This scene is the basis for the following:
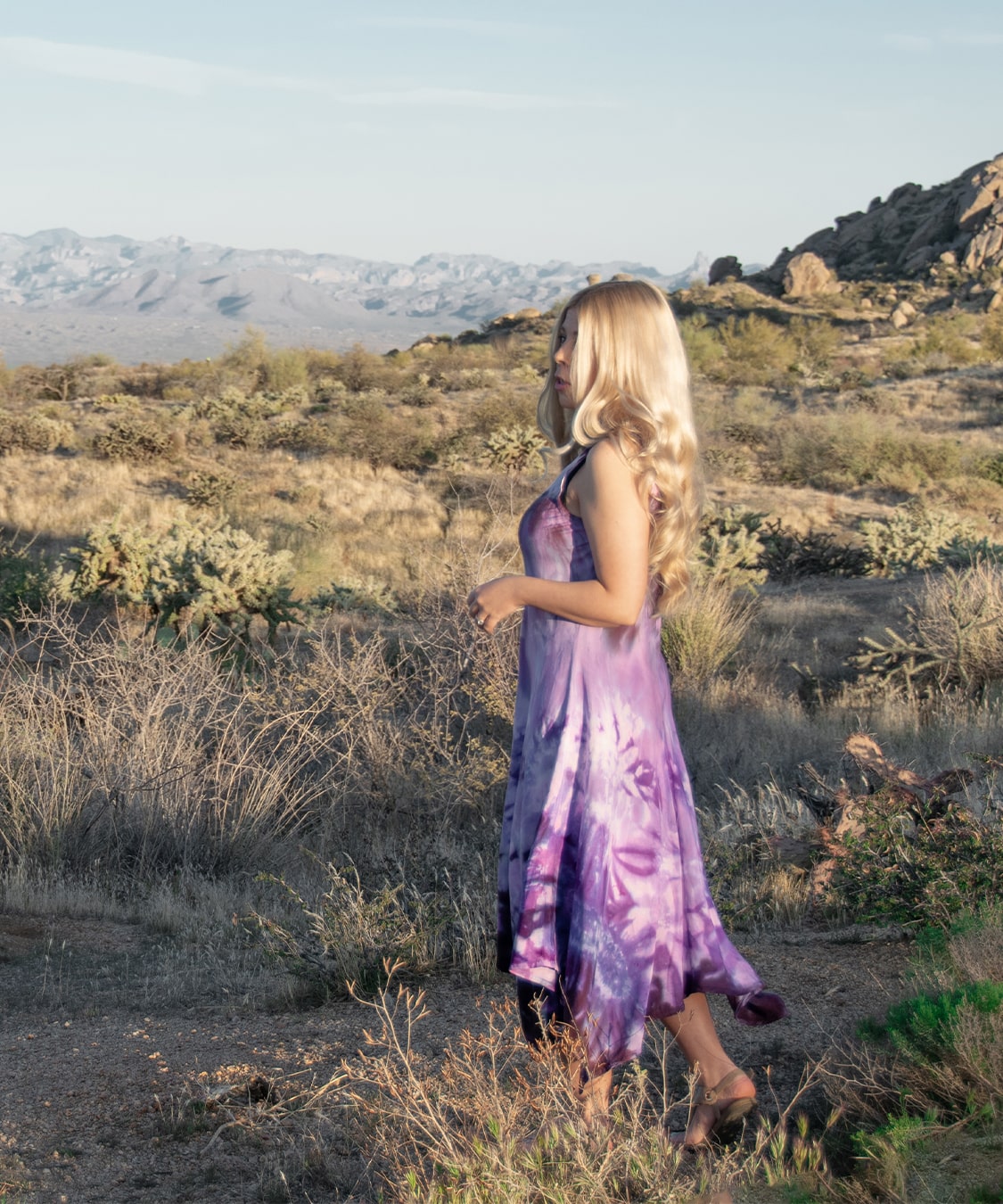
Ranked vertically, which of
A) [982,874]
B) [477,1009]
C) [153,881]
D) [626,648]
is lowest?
[153,881]

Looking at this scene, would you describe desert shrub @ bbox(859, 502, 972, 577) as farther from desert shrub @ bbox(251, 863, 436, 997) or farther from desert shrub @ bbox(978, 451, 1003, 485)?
desert shrub @ bbox(251, 863, 436, 997)

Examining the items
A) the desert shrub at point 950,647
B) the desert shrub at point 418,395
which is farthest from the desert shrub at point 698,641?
the desert shrub at point 418,395

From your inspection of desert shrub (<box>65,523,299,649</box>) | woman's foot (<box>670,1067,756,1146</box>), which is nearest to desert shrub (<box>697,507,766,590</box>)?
desert shrub (<box>65,523,299,649</box>)

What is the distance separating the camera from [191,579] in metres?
10.2

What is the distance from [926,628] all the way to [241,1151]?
7.29 metres

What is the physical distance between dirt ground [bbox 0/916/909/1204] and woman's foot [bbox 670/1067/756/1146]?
303 mm

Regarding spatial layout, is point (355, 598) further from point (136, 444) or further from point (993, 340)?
point (993, 340)

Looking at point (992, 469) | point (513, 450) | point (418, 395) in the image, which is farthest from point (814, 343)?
point (513, 450)

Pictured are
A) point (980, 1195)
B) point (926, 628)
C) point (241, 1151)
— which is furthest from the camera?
point (926, 628)

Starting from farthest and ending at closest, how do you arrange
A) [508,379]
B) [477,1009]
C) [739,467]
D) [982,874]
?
1. [508,379]
2. [739,467]
3. [982,874]
4. [477,1009]

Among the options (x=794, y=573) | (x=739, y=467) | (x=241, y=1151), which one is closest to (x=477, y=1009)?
(x=241, y=1151)

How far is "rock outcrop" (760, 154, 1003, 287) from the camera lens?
5200 cm

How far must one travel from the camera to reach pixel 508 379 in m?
30.7

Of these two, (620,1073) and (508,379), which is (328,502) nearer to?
(508,379)
